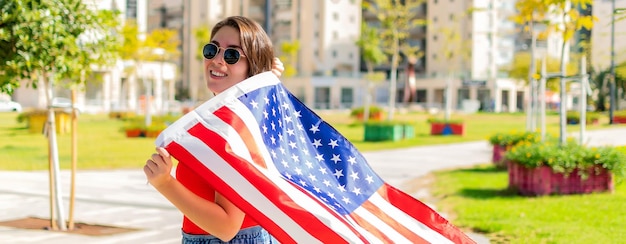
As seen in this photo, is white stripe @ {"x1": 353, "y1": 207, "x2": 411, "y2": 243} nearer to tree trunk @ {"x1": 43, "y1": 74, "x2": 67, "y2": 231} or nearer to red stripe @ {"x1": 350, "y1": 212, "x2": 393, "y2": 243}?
red stripe @ {"x1": 350, "y1": 212, "x2": 393, "y2": 243}

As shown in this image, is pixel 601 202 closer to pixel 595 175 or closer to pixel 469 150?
pixel 595 175

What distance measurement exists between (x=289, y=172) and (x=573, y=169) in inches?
367

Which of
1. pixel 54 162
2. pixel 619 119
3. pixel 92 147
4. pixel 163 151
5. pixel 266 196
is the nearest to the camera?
pixel 163 151

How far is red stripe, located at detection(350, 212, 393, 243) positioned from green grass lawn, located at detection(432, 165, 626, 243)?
523 centimetres

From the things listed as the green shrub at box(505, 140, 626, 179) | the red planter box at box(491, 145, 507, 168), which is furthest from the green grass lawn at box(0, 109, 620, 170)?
the green shrub at box(505, 140, 626, 179)

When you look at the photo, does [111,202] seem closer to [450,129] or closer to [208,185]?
[208,185]

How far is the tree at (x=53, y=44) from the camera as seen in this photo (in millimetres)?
7879

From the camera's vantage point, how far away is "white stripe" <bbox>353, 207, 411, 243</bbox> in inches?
113

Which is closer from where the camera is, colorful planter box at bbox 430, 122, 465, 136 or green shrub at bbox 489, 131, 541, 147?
green shrub at bbox 489, 131, 541, 147

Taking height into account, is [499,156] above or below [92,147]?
above

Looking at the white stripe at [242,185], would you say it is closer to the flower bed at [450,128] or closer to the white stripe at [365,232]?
the white stripe at [365,232]

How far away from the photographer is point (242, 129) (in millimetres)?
2635

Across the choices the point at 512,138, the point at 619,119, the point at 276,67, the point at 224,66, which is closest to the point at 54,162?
the point at 276,67

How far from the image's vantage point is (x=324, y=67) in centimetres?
8675
